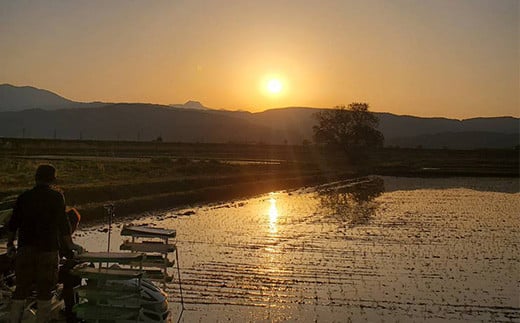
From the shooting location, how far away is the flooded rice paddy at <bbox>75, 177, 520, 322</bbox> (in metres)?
8.85

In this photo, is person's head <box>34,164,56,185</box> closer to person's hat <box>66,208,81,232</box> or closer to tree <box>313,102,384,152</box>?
person's hat <box>66,208,81,232</box>

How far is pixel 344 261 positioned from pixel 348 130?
72.3 metres

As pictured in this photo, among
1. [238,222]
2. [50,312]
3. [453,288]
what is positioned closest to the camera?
[50,312]

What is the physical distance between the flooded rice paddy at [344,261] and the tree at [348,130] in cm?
5810

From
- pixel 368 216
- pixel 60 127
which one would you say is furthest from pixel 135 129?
pixel 368 216

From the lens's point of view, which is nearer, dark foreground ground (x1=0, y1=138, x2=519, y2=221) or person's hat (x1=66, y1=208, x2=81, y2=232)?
person's hat (x1=66, y1=208, x2=81, y2=232)

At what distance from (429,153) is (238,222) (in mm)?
72236

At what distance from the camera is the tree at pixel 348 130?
8325 cm

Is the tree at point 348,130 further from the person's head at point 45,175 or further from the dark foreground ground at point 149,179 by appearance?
the person's head at point 45,175

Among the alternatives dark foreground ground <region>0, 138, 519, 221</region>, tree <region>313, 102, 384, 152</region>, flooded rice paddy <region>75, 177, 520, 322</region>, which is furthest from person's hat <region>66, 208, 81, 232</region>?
tree <region>313, 102, 384, 152</region>

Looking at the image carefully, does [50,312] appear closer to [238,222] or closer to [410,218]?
[238,222]

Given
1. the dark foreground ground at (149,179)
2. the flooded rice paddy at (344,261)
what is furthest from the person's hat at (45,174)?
the flooded rice paddy at (344,261)

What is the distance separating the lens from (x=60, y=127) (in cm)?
18712

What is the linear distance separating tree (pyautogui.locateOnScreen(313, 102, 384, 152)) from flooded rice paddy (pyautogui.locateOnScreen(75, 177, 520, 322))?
2288 inches
